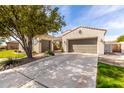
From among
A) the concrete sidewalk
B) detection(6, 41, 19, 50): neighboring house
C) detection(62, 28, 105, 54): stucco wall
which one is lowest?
the concrete sidewalk

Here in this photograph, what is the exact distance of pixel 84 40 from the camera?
2055 centimetres

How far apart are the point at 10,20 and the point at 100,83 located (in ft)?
29.4

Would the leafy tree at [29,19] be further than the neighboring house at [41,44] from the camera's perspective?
No

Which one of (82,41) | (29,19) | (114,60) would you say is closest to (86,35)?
(82,41)

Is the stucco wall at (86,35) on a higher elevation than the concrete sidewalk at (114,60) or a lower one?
higher

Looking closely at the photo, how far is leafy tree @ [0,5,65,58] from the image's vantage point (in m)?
9.36

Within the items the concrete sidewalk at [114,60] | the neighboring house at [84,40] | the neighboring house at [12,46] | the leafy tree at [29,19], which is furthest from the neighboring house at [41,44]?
the neighboring house at [12,46]

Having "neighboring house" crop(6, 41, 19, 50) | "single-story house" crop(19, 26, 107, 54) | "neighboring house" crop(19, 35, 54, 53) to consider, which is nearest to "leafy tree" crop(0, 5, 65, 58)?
"single-story house" crop(19, 26, 107, 54)

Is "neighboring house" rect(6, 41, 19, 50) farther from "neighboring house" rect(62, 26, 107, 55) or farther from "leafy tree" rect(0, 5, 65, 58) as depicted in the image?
"leafy tree" rect(0, 5, 65, 58)

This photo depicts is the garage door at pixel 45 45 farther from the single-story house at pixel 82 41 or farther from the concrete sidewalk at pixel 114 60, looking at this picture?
the concrete sidewalk at pixel 114 60

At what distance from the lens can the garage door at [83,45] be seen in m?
19.6

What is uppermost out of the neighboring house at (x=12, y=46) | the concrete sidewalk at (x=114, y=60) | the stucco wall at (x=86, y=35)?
the stucco wall at (x=86, y=35)

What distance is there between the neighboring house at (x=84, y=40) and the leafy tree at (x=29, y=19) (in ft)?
28.6
